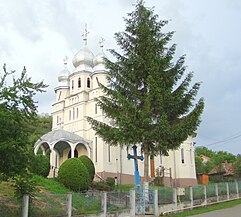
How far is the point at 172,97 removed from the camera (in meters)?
19.0

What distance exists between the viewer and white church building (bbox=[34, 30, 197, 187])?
31.3 m

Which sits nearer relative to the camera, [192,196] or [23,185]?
[23,185]

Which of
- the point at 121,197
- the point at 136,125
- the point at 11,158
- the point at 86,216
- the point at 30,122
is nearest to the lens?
the point at 11,158

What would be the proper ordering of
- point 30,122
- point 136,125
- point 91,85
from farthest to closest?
point 91,85
point 136,125
point 30,122

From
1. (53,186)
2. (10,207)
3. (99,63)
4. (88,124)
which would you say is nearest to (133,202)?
(10,207)

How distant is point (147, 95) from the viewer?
19.0 metres

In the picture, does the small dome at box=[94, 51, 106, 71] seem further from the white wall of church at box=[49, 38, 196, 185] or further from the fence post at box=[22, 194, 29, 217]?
the fence post at box=[22, 194, 29, 217]

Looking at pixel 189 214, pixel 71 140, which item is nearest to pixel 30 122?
pixel 189 214

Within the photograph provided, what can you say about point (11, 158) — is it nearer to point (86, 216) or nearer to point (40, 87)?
point (40, 87)

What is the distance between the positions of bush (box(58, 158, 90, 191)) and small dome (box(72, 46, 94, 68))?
16.6 meters

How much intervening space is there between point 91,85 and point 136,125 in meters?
18.9

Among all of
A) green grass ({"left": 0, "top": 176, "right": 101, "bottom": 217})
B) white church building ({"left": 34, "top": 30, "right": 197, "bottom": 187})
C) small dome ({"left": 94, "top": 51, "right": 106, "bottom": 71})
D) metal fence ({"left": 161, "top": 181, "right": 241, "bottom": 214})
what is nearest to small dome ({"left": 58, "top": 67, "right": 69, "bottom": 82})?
white church building ({"left": 34, "top": 30, "right": 197, "bottom": 187})

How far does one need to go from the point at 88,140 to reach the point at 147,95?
14.9 meters

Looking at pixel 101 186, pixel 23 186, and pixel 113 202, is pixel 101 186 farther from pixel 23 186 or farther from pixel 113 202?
pixel 23 186
